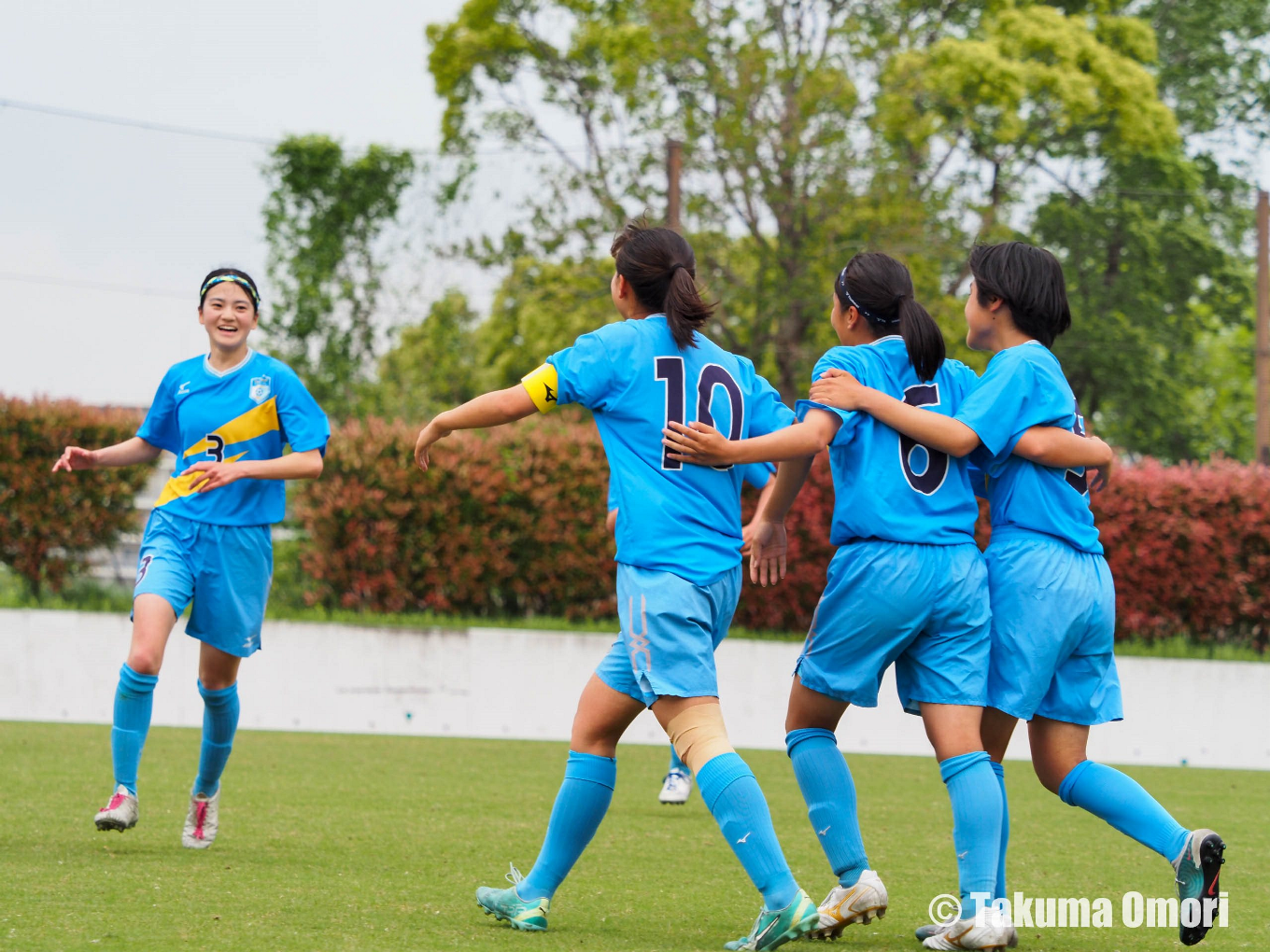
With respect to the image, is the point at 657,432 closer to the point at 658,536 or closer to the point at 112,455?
the point at 658,536

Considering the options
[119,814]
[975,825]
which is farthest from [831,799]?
[119,814]

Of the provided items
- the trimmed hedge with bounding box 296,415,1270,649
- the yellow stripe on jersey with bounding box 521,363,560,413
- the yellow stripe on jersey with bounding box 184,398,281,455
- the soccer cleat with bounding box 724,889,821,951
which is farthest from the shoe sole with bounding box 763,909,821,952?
the trimmed hedge with bounding box 296,415,1270,649

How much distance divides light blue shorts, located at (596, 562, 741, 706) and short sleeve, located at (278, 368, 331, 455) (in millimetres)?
2298

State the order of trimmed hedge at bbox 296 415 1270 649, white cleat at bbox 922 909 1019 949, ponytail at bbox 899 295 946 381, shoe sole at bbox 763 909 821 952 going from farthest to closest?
trimmed hedge at bbox 296 415 1270 649
ponytail at bbox 899 295 946 381
white cleat at bbox 922 909 1019 949
shoe sole at bbox 763 909 821 952

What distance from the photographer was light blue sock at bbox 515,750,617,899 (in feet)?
13.7

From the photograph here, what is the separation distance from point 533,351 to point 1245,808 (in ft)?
52.4

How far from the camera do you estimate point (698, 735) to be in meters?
3.95

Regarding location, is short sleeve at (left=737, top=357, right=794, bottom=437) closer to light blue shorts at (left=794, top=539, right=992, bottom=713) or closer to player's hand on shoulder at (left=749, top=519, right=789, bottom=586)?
player's hand on shoulder at (left=749, top=519, right=789, bottom=586)

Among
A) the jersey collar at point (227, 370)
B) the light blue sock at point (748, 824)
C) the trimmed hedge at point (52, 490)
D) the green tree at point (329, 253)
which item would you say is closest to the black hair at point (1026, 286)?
the light blue sock at point (748, 824)

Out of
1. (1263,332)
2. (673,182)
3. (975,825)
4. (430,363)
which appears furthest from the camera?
(430,363)

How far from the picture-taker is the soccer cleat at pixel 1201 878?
383 centimetres

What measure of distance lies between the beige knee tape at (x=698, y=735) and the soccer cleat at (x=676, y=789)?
3.72 meters

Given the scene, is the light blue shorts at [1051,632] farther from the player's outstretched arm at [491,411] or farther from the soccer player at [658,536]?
the player's outstretched arm at [491,411]

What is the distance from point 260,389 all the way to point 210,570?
787 millimetres
